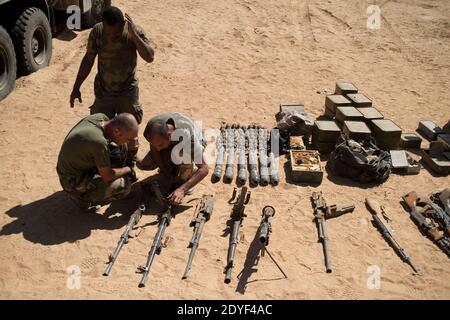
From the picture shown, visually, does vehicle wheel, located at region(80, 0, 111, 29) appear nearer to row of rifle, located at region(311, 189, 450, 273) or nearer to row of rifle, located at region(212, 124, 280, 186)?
row of rifle, located at region(212, 124, 280, 186)

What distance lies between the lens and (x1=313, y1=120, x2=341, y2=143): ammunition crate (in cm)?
781

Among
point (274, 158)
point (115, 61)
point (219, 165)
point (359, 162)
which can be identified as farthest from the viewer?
point (274, 158)

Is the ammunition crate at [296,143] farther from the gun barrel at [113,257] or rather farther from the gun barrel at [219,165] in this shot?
the gun barrel at [113,257]

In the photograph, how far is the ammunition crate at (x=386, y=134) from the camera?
25.7 ft

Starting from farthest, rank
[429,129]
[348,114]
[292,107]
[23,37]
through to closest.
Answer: [23,37]
[292,107]
[429,129]
[348,114]

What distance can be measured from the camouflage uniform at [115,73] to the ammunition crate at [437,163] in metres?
5.14

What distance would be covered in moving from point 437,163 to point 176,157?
4599 mm

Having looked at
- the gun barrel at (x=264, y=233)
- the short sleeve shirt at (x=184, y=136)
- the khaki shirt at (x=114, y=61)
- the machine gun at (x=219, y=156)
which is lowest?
the machine gun at (x=219, y=156)

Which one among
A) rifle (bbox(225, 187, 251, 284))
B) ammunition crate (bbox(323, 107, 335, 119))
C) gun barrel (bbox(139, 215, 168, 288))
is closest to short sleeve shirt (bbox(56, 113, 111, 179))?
gun barrel (bbox(139, 215, 168, 288))

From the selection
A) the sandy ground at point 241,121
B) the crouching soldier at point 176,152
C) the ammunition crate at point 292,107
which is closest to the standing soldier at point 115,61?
the crouching soldier at point 176,152

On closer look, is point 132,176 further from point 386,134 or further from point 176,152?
point 386,134

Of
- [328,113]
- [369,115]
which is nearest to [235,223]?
[369,115]

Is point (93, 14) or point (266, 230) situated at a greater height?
point (93, 14)

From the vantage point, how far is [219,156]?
761 centimetres
